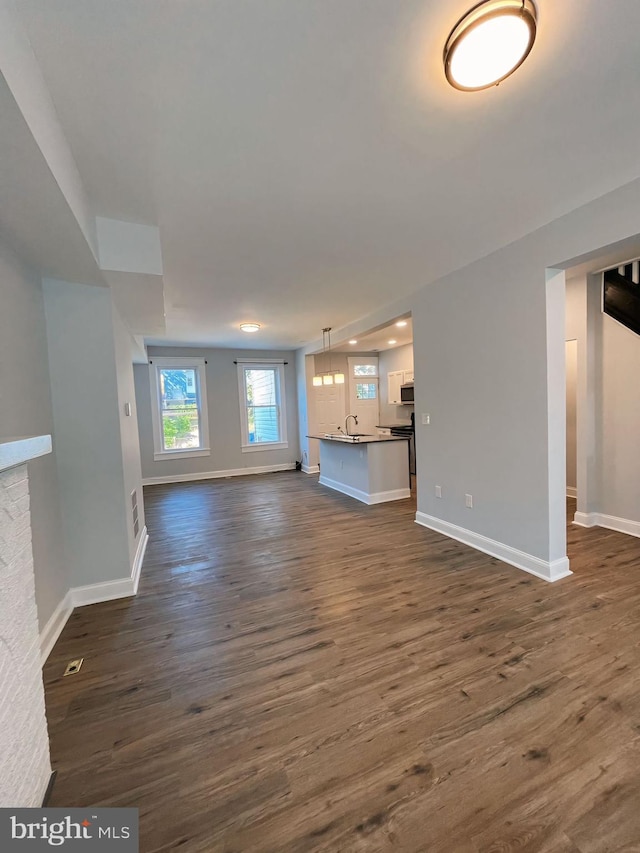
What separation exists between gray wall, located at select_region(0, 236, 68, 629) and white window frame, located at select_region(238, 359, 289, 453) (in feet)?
16.0

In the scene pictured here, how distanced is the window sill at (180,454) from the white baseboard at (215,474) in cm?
36

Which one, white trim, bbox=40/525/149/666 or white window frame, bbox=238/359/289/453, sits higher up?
white window frame, bbox=238/359/289/453

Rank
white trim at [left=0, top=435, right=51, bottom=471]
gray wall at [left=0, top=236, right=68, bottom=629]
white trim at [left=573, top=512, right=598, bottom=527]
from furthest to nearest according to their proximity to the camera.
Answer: white trim at [left=573, top=512, right=598, bottom=527], gray wall at [left=0, top=236, right=68, bottom=629], white trim at [left=0, top=435, right=51, bottom=471]

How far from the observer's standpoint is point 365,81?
1.36m

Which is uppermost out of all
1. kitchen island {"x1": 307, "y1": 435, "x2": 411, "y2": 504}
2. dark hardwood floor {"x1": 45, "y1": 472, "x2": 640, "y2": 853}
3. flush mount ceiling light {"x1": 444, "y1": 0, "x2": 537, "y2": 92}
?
flush mount ceiling light {"x1": 444, "y1": 0, "x2": 537, "y2": 92}

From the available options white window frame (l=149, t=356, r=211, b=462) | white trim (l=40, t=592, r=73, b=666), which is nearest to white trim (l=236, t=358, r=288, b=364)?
white window frame (l=149, t=356, r=211, b=462)

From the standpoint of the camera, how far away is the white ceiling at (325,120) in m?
1.14

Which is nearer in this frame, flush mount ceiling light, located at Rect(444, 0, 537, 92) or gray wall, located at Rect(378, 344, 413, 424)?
flush mount ceiling light, located at Rect(444, 0, 537, 92)

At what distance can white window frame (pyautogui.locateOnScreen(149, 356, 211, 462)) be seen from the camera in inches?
264

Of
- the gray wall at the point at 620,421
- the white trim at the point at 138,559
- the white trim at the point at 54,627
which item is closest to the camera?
the white trim at the point at 54,627

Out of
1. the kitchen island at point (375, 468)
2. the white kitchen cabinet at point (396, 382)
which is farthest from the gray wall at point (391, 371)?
the kitchen island at point (375, 468)

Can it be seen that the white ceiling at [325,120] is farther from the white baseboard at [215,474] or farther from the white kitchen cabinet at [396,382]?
the white baseboard at [215,474]

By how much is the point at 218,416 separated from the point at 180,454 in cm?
105

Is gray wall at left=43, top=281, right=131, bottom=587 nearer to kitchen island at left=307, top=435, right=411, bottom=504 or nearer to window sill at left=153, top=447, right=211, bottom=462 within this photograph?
kitchen island at left=307, top=435, right=411, bottom=504
